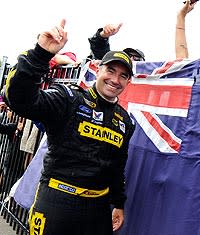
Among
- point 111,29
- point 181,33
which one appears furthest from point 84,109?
point 181,33

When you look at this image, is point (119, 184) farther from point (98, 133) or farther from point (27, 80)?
point (27, 80)

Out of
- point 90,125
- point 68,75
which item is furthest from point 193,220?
point 68,75

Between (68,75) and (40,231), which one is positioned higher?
(68,75)

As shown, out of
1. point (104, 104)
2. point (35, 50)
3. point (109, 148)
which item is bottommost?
point (109, 148)

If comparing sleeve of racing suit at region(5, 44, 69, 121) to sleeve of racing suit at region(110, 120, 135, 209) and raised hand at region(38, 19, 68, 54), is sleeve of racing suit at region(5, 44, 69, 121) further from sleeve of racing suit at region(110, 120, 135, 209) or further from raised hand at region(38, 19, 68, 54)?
sleeve of racing suit at region(110, 120, 135, 209)

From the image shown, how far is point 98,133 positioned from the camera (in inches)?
88.4

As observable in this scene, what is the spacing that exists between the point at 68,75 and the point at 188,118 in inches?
83.9

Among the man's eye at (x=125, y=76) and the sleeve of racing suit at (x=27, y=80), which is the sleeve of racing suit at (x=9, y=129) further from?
the sleeve of racing suit at (x=27, y=80)

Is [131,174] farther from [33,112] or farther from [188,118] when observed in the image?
[33,112]

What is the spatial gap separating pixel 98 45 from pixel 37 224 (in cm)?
206

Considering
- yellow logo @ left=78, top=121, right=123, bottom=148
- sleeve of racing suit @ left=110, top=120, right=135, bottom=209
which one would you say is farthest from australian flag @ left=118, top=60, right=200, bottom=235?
yellow logo @ left=78, top=121, right=123, bottom=148

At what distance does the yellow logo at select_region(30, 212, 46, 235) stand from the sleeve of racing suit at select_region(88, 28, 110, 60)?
1.96 metres

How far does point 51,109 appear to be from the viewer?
80.7 inches

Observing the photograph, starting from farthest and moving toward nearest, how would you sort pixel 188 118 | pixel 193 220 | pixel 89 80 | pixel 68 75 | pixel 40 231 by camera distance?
pixel 68 75
pixel 89 80
pixel 188 118
pixel 193 220
pixel 40 231
